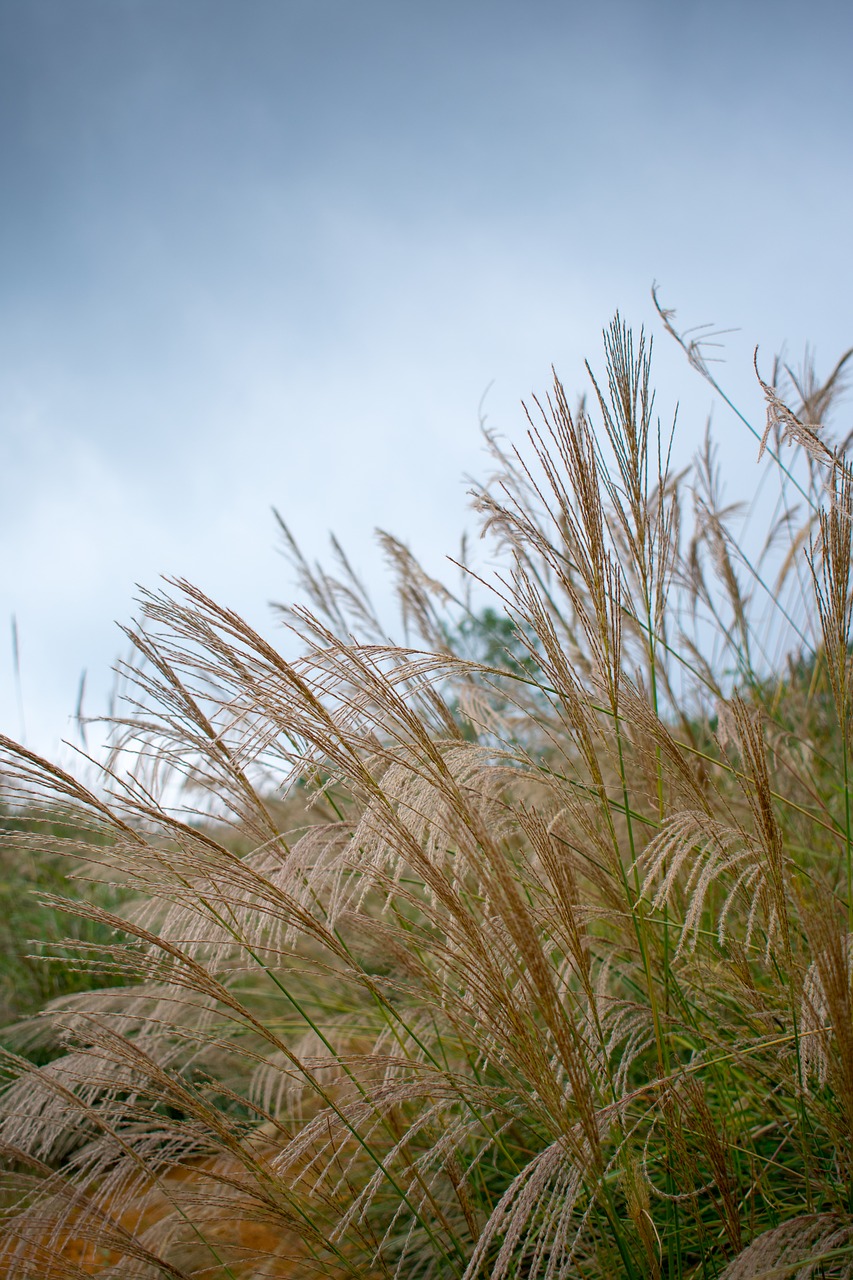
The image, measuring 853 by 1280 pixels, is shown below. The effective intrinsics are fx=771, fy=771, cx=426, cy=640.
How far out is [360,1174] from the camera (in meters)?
2.17

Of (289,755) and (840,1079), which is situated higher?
(289,755)

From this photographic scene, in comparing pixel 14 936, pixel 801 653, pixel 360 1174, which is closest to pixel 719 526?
pixel 801 653

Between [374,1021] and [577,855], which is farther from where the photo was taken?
[374,1021]

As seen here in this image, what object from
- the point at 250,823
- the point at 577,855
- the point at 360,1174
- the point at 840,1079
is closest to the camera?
the point at 840,1079

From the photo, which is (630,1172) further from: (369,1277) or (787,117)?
(787,117)

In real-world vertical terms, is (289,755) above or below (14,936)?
above

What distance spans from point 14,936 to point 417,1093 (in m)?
3.68

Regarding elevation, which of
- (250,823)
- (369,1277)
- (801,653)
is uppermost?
(801,653)

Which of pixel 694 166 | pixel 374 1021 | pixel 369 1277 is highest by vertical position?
pixel 694 166

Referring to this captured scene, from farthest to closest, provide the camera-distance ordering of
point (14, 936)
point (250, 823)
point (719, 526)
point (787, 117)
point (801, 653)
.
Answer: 1. point (14, 936)
2. point (801, 653)
3. point (787, 117)
4. point (719, 526)
5. point (250, 823)

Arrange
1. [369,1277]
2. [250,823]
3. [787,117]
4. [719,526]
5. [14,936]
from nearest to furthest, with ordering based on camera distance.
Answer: [250,823], [369,1277], [719,526], [787,117], [14,936]

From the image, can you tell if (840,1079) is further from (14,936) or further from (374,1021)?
(14,936)

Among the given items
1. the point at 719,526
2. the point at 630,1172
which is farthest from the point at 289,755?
the point at 719,526

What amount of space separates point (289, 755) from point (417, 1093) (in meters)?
0.51
